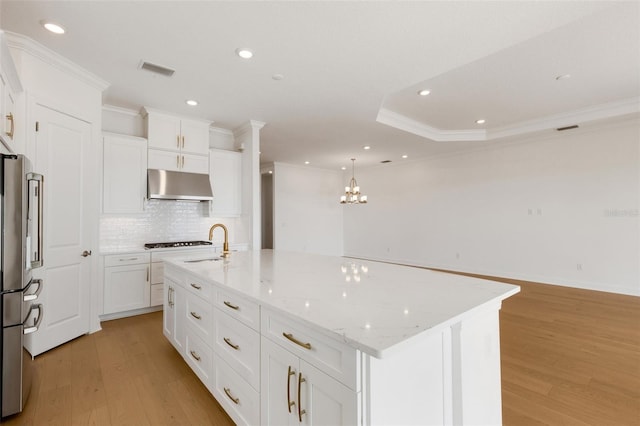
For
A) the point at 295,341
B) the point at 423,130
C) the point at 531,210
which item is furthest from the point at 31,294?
the point at 531,210

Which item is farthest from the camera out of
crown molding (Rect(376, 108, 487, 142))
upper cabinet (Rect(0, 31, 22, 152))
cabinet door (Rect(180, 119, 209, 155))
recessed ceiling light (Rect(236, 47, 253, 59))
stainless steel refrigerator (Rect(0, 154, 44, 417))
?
crown molding (Rect(376, 108, 487, 142))

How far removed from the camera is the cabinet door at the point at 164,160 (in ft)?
12.6

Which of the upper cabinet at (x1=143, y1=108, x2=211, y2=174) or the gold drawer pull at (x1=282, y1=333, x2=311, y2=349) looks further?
the upper cabinet at (x1=143, y1=108, x2=211, y2=174)

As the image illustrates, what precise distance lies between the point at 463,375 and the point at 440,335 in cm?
24

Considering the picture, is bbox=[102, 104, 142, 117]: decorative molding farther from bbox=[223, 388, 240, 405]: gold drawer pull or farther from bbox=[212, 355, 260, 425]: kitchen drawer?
bbox=[223, 388, 240, 405]: gold drawer pull

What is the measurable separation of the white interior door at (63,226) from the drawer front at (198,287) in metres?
1.49

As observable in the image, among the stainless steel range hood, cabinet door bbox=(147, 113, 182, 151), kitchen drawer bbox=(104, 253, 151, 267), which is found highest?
cabinet door bbox=(147, 113, 182, 151)

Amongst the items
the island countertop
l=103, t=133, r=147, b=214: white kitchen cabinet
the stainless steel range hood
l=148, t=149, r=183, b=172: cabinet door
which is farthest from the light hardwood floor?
l=148, t=149, r=183, b=172: cabinet door

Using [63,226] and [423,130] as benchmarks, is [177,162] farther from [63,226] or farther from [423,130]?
[423,130]

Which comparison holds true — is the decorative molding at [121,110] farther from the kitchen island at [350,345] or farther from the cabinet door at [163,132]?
the kitchen island at [350,345]

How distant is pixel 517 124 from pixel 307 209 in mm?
5150

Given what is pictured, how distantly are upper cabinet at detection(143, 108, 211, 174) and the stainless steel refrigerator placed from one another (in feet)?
7.10

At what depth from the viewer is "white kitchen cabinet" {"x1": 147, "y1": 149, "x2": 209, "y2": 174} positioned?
3867 mm

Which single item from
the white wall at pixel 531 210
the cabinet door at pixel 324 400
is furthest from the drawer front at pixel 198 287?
the white wall at pixel 531 210
